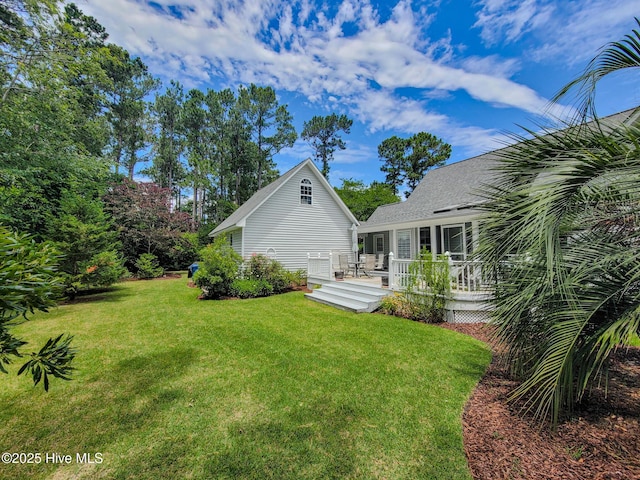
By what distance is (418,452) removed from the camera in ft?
8.63

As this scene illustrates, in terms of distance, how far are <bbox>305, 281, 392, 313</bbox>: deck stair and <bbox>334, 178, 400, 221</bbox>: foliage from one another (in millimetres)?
16174

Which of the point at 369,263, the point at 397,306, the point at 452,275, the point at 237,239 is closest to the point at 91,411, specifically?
the point at 397,306

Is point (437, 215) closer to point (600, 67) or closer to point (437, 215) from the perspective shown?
point (437, 215)

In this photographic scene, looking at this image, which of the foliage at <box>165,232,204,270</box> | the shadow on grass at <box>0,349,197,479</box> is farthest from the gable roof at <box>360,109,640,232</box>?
the foliage at <box>165,232,204,270</box>

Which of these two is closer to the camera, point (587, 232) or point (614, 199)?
point (614, 199)

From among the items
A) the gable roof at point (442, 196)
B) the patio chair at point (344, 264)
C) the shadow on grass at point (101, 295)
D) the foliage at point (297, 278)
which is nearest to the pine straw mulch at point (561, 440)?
the gable roof at point (442, 196)

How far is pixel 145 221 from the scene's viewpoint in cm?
1880

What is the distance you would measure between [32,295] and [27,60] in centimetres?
1366

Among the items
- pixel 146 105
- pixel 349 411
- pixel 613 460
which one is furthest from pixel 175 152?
pixel 613 460

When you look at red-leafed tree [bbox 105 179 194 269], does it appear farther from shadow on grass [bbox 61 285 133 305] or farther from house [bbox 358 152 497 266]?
house [bbox 358 152 497 266]

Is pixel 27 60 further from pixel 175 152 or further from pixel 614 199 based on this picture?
pixel 175 152

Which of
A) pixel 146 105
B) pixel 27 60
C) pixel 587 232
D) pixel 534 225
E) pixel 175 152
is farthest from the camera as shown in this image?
pixel 175 152

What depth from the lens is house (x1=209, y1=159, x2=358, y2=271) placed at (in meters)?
13.8

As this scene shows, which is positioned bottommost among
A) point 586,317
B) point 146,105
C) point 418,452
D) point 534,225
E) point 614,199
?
point 418,452
